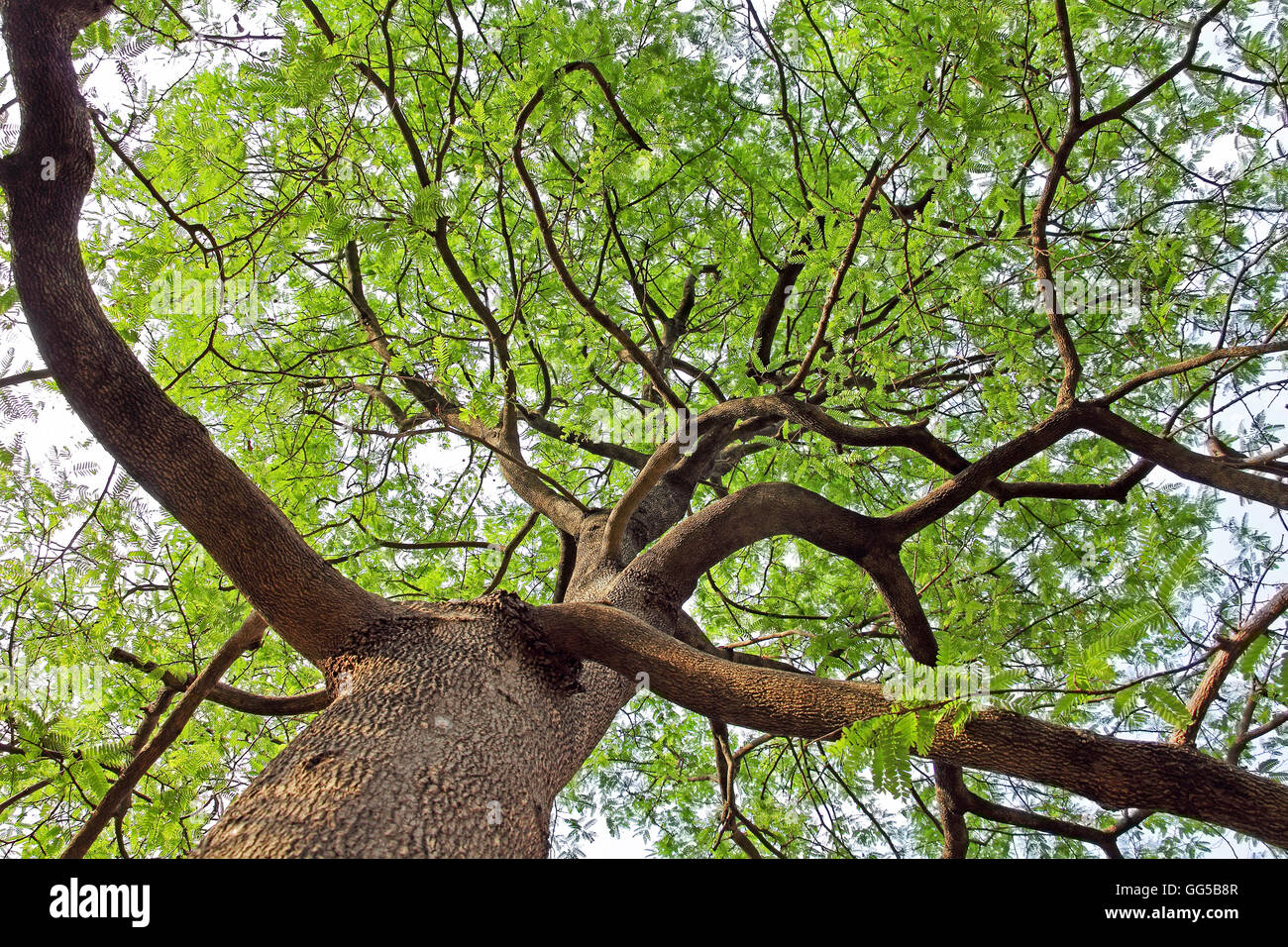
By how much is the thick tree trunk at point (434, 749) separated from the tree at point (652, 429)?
0.01 m

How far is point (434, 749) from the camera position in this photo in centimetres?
207

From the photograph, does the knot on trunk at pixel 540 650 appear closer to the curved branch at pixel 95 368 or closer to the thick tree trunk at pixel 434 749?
the thick tree trunk at pixel 434 749

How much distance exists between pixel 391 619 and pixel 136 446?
0.99 meters

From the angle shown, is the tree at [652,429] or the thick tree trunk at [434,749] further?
the tree at [652,429]

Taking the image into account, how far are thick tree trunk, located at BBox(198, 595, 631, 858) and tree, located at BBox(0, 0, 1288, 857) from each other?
14mm

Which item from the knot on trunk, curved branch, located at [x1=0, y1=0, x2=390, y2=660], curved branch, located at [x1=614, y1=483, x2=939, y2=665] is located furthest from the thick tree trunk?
curved branch, located at [x1=614, y1=483, x2=939, y2=665]

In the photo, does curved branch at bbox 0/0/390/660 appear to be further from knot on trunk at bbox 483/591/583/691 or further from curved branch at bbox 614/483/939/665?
curved branch at bbox 614/483/939/665

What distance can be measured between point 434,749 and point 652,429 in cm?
352

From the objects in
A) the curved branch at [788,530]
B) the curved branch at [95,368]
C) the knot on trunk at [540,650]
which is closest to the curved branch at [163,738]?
the curved branch at [95,368]

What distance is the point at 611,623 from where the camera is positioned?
268cm

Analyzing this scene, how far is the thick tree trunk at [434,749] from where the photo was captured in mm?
1722

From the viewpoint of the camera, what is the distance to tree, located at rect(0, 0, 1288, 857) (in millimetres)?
2266
